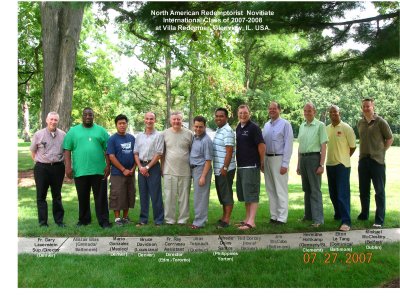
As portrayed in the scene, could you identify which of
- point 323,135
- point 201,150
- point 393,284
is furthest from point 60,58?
point 393,284

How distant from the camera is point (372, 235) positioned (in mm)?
4738

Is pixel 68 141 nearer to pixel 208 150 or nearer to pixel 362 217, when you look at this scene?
pixel 208 150

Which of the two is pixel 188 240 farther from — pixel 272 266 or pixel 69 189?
pixel 69 189

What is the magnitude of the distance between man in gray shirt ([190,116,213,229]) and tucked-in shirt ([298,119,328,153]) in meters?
1.25

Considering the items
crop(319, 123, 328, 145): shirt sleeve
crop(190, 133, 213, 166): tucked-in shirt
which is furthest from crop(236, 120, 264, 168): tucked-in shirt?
crop(319, 123, 328, 145): shirt sleeve

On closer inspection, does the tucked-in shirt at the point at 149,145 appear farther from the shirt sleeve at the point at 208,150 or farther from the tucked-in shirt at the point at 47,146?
the tucked-in shirt at the point at 47,146

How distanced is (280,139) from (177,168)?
1.39 metres

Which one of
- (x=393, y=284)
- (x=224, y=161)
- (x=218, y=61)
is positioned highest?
(x=218, y=61)

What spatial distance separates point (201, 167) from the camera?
547 cm

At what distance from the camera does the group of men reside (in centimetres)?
536

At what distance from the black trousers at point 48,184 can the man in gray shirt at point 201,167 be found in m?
1.71

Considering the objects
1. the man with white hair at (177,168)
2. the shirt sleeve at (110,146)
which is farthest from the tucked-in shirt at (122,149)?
the man with white hair at (177,168)

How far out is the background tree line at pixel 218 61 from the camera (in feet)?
14.1

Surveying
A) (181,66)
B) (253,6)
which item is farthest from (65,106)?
(253,6)
